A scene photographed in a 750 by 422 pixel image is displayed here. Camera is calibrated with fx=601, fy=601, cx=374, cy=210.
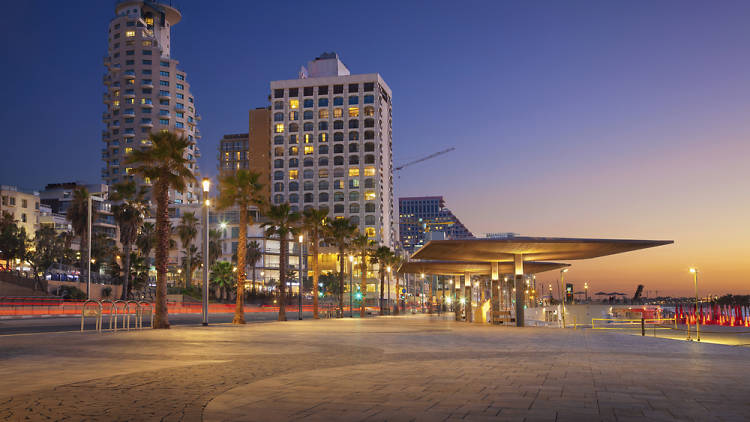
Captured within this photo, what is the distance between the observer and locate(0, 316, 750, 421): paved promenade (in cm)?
779

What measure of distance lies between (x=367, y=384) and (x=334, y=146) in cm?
15283

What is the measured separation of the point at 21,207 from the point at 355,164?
83.4 metres

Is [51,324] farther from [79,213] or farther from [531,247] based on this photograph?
[79,213]

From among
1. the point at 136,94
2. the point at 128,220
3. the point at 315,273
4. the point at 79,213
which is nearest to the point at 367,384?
the point at 315,273

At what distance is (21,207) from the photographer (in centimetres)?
9450

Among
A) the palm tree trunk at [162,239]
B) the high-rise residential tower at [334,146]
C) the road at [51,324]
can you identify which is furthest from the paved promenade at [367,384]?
the high-rise residential tower at [334,146]

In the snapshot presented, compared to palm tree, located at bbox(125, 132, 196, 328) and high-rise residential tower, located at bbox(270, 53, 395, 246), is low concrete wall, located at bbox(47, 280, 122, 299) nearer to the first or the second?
palm tree, located at bbox(125, 132, 196, 328)

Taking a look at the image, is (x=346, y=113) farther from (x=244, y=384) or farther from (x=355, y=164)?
(x=244, y=384)

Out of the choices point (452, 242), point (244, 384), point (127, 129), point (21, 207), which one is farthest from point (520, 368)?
point (127, 129)

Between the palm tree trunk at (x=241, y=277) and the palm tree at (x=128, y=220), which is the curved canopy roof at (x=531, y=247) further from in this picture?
the palm tree at (x=128, y=220)

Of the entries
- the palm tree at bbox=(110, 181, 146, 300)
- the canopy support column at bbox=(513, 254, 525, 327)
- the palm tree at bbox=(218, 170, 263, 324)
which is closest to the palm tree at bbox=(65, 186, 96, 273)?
the palm tree at bbox=(110, 181, 146, 300)

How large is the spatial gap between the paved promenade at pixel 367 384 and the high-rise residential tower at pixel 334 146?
139588mm

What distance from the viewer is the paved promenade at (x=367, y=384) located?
7.79m

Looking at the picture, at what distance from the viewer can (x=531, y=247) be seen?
3609 centimetres
